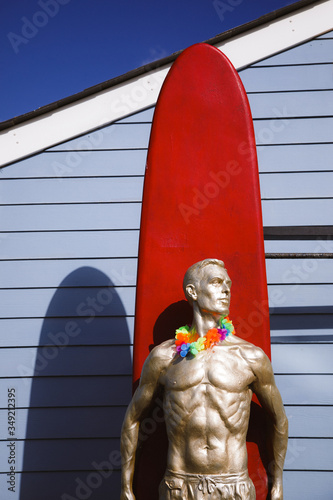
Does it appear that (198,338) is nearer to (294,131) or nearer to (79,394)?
(79,394)

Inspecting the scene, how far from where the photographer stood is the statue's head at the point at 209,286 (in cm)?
238

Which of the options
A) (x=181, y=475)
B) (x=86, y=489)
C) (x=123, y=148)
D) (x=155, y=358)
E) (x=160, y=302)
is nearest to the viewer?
(x=181, y=475)

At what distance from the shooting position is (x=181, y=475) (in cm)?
224

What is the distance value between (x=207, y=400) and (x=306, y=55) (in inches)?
88.1

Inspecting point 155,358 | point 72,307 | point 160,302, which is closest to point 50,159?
point 72,307

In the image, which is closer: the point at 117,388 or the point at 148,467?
the point at 148,467

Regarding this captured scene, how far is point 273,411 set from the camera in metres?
2.38

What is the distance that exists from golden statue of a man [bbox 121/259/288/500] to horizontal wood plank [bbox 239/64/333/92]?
146 centimetres

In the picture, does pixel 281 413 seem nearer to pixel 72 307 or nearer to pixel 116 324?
pixel 116 324

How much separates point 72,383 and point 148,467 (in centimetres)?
90

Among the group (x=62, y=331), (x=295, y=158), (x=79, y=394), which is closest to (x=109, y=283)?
(x=62, y=331)

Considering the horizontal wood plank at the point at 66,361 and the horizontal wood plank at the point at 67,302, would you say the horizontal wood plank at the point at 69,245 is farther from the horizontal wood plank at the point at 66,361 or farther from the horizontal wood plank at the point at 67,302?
the horizontal wood plank at the point at 66,361

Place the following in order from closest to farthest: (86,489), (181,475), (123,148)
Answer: (181,475)
(86,489)
(123,148)

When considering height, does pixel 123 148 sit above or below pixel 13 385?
above
